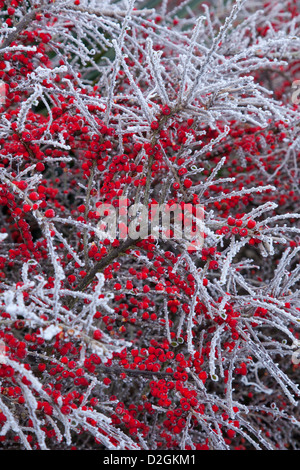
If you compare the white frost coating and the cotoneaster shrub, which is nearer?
the white frost coating

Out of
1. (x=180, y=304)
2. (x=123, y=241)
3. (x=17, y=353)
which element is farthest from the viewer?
(x=180, y=304)

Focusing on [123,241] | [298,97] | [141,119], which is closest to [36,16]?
[141,119]

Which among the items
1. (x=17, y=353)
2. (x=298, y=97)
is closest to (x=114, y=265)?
(x=17, y=353)

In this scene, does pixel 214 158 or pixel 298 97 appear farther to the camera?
→ pixel 298 97

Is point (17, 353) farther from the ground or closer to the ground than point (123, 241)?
closer to the ground

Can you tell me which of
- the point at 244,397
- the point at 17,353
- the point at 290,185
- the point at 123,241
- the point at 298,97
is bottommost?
the point at 244,397

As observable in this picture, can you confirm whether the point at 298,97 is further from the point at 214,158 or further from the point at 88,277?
the point at 88,277

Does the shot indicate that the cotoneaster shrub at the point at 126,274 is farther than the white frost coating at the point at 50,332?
→ Yes

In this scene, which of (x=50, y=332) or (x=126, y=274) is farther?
(x=126, y=274)

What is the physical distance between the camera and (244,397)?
1964 millimetres

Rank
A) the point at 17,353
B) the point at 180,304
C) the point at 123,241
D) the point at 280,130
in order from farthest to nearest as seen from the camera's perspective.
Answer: the point at 280,130, the point at 180,304, the point at 123,241, the point at 17,353

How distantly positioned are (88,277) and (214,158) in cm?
90
